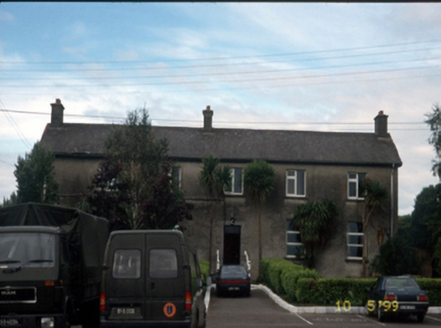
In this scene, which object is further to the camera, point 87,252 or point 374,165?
point 374,165

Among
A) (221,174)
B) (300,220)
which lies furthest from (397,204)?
(221,174)

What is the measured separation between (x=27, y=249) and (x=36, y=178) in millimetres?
25797

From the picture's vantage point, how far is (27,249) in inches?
609

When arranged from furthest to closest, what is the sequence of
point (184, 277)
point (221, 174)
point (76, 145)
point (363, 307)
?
1. point (76, 145)
2. point (221, 174)
3. point (363, 307)
4. point (184, 277)

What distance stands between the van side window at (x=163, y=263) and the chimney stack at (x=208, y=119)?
3262 centimetres

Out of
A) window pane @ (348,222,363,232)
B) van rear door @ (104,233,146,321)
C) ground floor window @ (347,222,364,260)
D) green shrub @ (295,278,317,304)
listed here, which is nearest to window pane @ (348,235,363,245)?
ground floor window @ (347,222,364,260)

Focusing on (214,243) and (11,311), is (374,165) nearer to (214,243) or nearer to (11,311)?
(214,243)

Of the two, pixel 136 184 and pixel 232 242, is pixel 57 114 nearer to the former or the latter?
pixel 136 184

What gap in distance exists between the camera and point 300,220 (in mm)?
43844

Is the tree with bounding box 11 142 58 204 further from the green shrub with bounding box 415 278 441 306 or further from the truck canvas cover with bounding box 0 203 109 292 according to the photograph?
the truck canvas cover with bounding box 0 203 109 292

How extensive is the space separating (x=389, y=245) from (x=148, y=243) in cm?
3013

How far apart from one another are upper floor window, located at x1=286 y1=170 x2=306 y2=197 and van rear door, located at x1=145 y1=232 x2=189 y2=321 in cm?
3083

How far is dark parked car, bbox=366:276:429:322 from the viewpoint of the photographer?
24531 mm

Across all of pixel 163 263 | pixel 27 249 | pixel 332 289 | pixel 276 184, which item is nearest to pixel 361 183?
pixel 276 184
